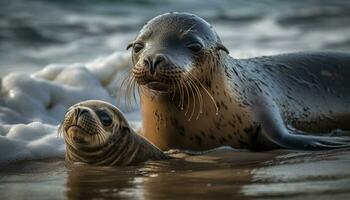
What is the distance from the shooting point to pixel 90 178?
5273 mm

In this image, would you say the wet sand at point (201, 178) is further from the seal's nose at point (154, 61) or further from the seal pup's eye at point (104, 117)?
the seal's nose at point (154, 61)

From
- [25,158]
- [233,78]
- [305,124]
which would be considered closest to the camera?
[25,158]

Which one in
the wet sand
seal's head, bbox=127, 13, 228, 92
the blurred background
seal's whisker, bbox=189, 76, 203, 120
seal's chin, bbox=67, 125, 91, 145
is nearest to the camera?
the wet sand

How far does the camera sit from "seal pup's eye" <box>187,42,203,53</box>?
6.12 meters

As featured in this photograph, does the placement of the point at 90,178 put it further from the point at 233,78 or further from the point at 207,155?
the point at 233,78

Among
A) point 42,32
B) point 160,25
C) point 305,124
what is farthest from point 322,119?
point 42,32

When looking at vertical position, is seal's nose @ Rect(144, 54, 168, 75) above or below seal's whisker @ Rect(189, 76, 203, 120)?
above

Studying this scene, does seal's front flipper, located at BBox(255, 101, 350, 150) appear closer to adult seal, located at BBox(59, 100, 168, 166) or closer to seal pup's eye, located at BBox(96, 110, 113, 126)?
adult seal, located at BBox(59, 100, 168, 166)

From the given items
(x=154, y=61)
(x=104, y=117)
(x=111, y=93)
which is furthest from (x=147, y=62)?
(x=111, y=93)

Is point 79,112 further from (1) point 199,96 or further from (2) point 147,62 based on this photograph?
(1) point 199,96

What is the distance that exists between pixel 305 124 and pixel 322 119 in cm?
20

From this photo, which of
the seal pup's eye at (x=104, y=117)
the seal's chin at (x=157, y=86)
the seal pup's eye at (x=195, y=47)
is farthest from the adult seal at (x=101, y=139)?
the seal pup's eye at (x=195, y=47)

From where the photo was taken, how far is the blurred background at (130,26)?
13.1 m

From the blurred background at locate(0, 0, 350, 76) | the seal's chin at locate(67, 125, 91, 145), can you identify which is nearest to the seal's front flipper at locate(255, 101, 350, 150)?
the seal's chin at locate(67, 125, 91, 145)
